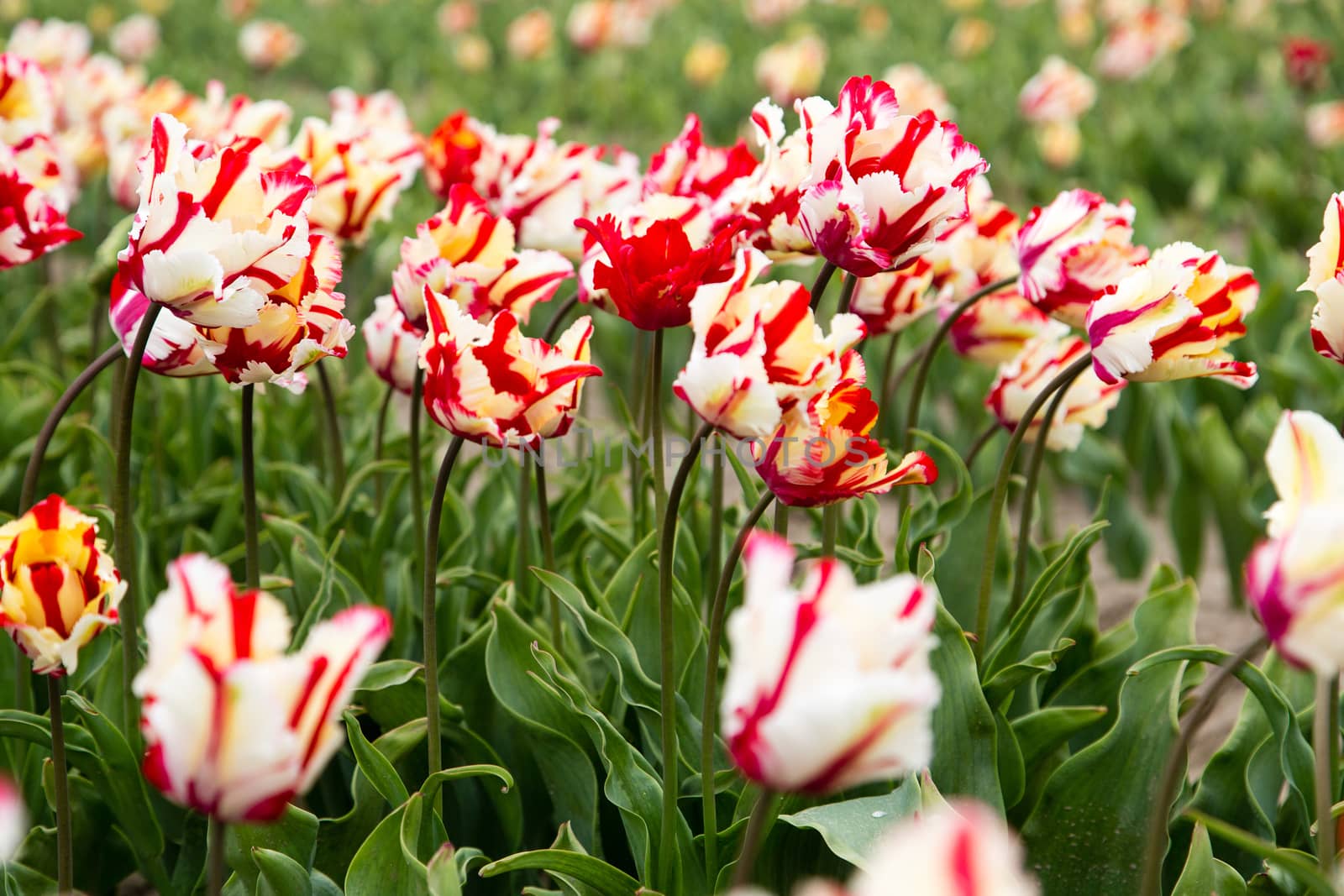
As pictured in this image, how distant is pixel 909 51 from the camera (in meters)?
7.27

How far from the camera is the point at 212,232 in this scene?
1.02 m

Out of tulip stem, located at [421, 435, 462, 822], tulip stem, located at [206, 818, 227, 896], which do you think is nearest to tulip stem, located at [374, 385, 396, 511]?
tulip stem, located at [421, 435, 462, 822]

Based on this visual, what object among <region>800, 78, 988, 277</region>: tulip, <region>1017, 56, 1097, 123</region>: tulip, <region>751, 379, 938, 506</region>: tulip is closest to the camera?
<region>751, 379, 938, 506</region>: tulip

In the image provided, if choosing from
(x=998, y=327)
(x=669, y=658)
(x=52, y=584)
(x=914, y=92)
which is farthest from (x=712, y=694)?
(x=914, y=92)

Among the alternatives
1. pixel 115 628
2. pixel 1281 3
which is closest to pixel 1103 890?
pixel 115 628

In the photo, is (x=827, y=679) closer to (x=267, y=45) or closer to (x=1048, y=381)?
(x=1048, y=381)

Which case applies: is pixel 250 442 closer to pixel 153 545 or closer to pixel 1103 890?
pixel 153 545

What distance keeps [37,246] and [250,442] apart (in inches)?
13.7

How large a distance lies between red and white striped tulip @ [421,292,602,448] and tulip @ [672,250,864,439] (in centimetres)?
12

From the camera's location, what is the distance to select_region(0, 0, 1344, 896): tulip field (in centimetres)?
72

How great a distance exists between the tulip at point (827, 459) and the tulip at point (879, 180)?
17 cm

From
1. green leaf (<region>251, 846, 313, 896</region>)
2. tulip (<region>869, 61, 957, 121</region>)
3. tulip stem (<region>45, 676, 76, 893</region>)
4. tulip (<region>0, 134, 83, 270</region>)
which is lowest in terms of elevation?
green leaf (<region>251, 846, 313, 896</region>)

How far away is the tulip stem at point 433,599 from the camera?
1.10 meters

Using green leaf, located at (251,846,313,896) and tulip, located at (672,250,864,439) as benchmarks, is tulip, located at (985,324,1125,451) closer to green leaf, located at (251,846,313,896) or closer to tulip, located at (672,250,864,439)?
tulip, located at (672,250,864,439)
